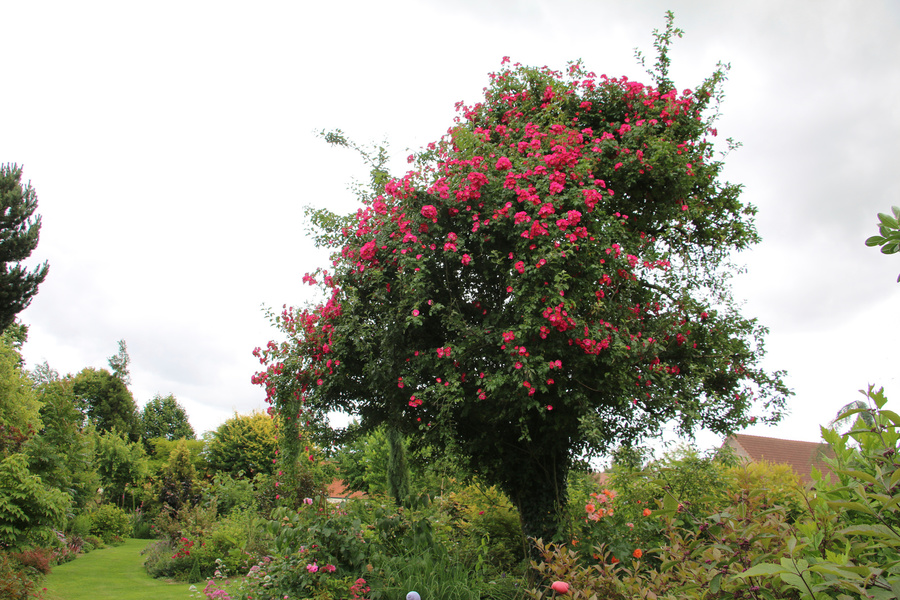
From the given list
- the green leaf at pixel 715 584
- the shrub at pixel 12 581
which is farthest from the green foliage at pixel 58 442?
the green leaf at pixel 715 584

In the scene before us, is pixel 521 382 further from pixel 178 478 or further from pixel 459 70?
pixel 178 478

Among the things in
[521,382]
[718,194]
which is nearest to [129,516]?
[521,382]

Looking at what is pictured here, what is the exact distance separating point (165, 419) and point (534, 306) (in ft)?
126

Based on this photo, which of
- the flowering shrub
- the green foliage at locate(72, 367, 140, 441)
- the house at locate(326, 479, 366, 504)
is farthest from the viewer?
the green foliage at locate(72, 367, 140, 441)

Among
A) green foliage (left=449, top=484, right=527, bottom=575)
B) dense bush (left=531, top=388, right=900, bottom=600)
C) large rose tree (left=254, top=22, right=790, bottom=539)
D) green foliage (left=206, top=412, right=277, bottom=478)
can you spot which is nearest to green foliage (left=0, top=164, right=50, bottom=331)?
green foliage (left=206, top=412, right=277, bottom=478)

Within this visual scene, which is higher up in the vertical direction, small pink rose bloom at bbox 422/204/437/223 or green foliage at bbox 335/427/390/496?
small pink rose bloom at bbox 422/204/437/223

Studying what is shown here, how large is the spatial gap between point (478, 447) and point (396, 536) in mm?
1240

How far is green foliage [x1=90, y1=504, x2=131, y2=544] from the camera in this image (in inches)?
664

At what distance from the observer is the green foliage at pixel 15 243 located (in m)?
14.7

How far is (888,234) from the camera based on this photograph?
2.99ft

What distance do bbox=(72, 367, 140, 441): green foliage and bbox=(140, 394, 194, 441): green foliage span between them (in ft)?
14.1

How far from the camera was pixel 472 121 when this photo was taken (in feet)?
24.4

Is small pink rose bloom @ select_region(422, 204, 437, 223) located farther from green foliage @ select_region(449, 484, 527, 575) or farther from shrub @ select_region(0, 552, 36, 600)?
shrub @ select_region(0, 552, 36, 600)

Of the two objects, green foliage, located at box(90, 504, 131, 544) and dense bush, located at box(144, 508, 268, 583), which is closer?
dense bush, located at box(144, 508, 268, 583)
